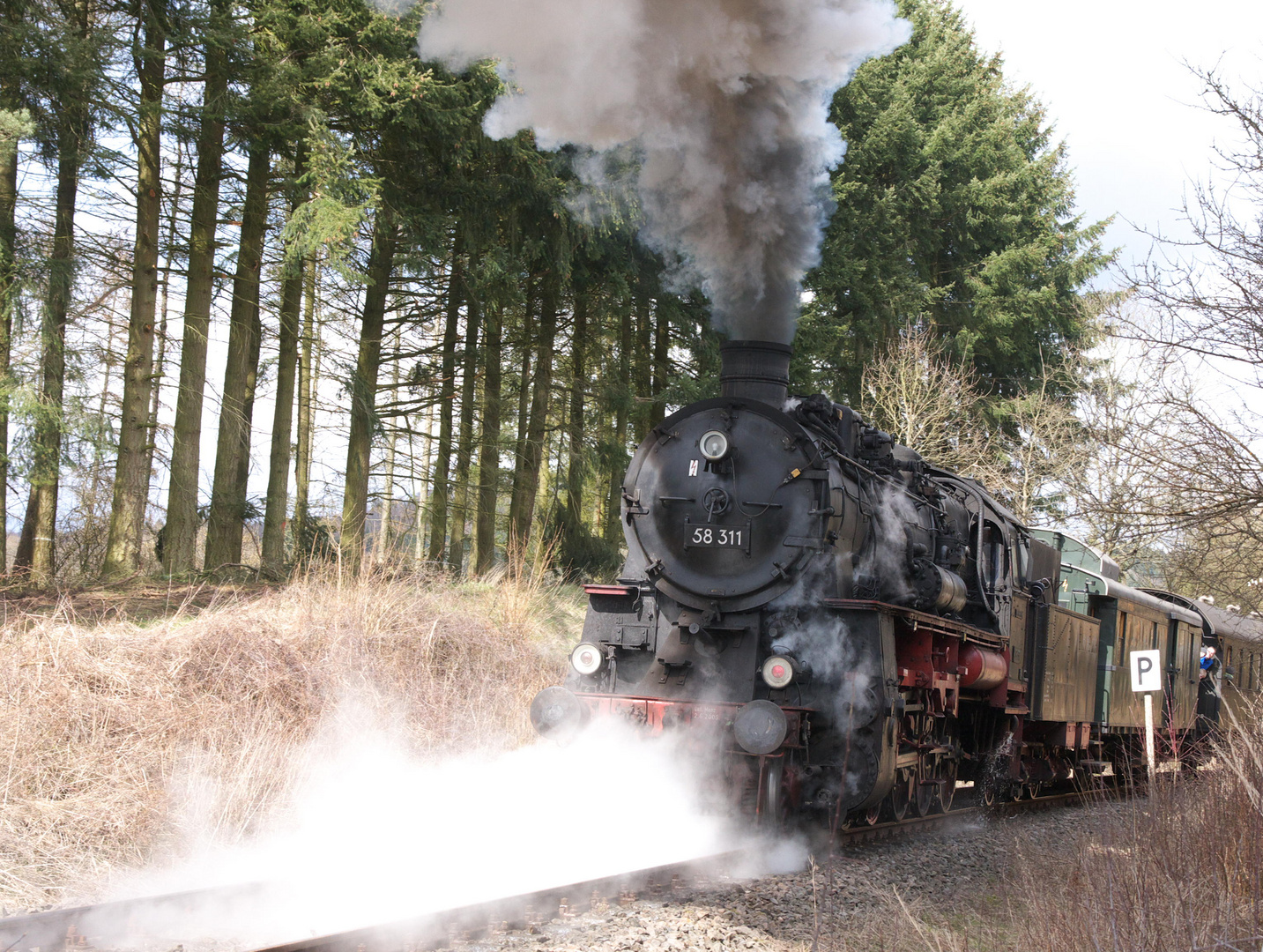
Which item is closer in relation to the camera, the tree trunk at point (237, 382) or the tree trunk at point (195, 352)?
the tree trunk at point (195, 352)

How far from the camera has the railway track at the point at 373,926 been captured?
4.56m

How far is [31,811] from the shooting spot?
634cm

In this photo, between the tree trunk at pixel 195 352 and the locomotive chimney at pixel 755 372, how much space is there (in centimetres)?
756

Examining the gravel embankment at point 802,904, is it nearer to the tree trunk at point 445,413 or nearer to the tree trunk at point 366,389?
the tree trunk at point 366,389

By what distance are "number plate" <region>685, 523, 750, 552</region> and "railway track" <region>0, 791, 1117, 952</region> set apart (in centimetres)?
222

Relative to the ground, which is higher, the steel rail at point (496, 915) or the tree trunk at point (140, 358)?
the tree trunk at point (140, 358)

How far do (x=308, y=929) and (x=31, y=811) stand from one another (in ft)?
7.40

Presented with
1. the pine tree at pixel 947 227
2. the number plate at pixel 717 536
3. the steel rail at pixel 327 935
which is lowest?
the steel rail at pixel 327 935

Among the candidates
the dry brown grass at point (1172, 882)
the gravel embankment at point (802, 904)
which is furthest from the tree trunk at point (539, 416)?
the dry brown grass at point (1172, 882)

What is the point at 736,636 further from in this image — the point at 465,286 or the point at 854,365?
the point at 854,365

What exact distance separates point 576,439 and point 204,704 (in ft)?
36.0

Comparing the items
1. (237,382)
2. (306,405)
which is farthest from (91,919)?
(306,405)

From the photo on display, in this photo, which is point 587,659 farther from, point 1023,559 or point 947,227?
point 947,227

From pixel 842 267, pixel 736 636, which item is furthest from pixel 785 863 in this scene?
pixel 842 267
